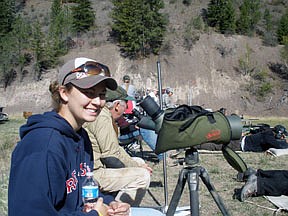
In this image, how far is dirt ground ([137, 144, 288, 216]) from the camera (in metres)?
3.98

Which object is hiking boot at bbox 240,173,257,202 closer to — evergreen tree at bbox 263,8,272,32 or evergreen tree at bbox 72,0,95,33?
evergreen tree at bbox 72,0,95,33

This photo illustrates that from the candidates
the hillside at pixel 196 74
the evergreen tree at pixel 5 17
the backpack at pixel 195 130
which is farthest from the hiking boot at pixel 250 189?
the evergreen tree at pixel 5 17

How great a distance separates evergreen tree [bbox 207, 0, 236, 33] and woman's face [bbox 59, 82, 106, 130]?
1108 inches

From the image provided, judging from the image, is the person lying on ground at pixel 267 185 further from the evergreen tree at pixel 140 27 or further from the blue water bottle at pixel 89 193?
the evergreen tree at pixel 140 27

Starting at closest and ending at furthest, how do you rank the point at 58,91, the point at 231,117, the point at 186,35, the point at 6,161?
the point at 58,91, the point at 231,117, the point at 6,161, the point at 186,35

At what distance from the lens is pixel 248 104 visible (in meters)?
23.3

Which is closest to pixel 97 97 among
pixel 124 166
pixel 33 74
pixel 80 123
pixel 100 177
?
pixel 80 123

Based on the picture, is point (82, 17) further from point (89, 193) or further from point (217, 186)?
point (89, 193)

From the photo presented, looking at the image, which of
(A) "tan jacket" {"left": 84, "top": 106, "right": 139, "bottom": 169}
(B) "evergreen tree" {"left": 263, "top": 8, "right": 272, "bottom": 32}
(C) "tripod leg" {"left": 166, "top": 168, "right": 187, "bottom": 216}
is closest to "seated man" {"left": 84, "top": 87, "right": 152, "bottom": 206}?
(A) "tan jacket" {"left": 84, "top": 106, "right": 139, "bottom": 169}

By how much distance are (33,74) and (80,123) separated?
25.7 m

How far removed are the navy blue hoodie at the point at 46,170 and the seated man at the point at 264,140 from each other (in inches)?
230

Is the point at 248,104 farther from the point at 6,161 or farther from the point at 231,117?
the point at 231,117

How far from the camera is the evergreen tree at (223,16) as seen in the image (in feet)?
94.5

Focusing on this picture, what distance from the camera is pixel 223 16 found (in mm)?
29094
